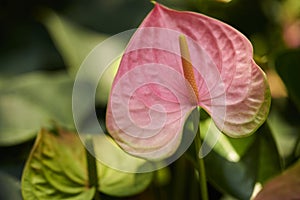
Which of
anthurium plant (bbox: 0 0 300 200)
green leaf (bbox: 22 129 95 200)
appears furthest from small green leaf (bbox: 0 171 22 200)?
green leaf (bbox: 22 129 95 200)

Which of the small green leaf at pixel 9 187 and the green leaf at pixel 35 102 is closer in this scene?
the small green leaf at pixel 9 187

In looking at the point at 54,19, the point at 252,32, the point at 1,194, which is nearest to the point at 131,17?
the point at 54,19

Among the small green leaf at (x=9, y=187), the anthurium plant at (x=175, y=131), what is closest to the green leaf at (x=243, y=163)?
the anthurium plant at (x=175, y=131)

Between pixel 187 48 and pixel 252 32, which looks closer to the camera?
pixel 187 48

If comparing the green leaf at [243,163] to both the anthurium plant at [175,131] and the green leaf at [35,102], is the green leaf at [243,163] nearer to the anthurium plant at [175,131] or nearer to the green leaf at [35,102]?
the anthurium plant at [175,131]

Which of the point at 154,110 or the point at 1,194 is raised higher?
the point at 154,110

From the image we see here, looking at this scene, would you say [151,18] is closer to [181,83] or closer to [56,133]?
[181,83]
